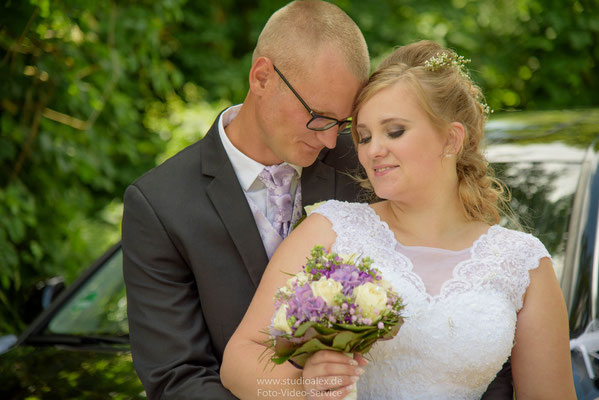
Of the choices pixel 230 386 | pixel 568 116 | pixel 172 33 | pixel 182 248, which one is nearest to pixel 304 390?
pixel 230 386

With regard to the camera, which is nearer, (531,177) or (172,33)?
(531,177)

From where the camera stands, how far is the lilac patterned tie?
2.90m

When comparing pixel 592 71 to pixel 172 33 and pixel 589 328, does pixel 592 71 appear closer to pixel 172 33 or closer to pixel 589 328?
pixel 172 33

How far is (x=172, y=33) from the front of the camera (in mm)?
8000

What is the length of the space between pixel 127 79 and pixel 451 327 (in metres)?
4.93

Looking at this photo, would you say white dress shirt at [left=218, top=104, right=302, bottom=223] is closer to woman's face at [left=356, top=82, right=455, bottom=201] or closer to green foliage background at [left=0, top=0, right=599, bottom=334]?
woman's face at [left=356, top=82, right=455, bottom=201]

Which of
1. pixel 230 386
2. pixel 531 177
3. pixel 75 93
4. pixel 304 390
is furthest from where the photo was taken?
pixel 75 93

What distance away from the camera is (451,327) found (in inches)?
96.3

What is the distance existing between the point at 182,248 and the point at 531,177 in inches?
61.5

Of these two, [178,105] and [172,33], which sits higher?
[172,33]

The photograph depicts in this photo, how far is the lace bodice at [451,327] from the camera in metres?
2.44

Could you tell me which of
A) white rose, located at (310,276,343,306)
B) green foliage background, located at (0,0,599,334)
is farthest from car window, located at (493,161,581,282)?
green foliage background, located at (0,0,599,334)

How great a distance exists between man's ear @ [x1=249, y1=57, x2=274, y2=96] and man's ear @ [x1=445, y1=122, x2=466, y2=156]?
76 cm

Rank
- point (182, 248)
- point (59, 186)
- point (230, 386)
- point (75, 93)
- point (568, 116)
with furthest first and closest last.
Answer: point (59, 186) → point (75, 93) → point (568, 116) → point (182, 248) → point (230, 386)
